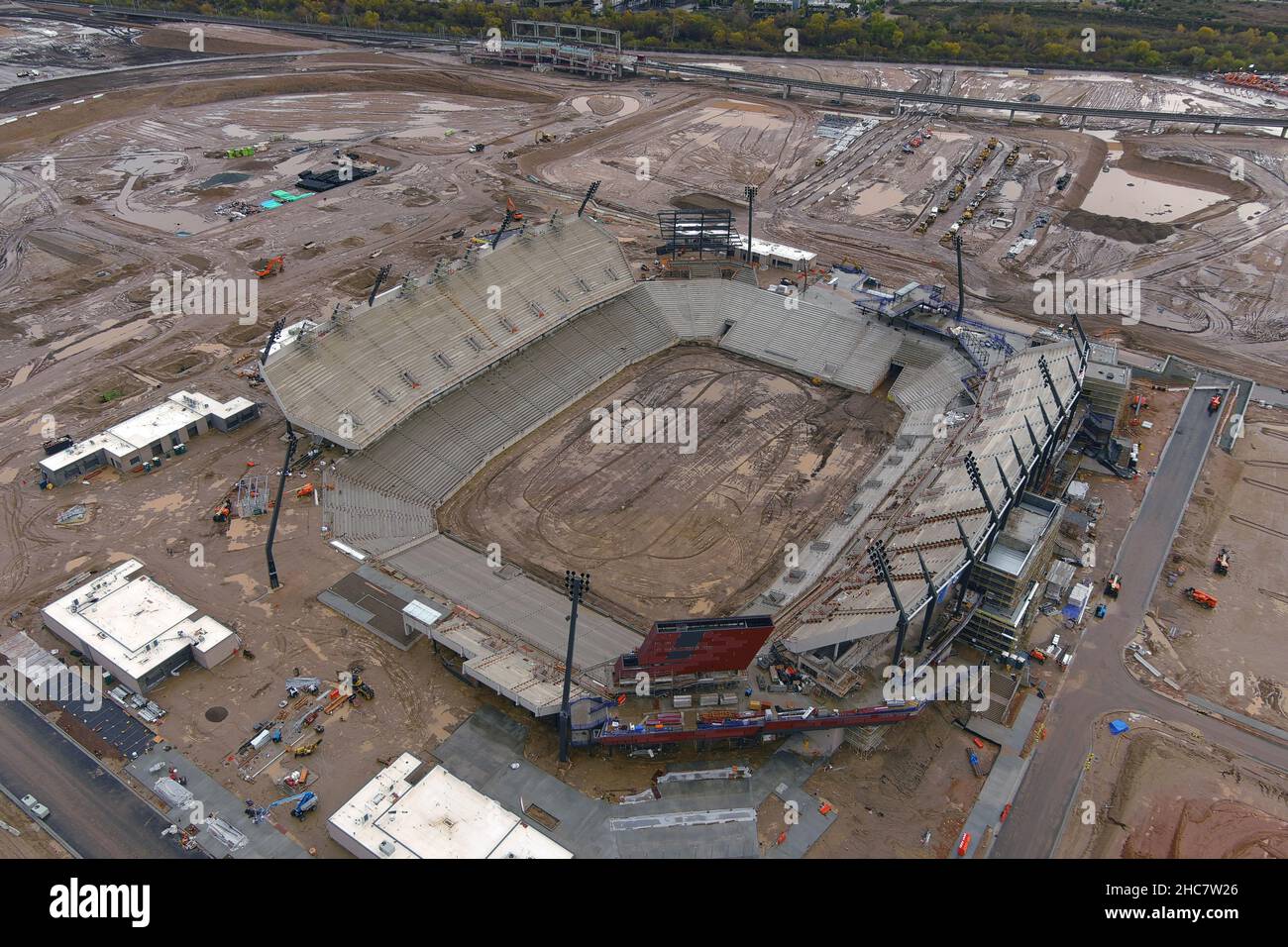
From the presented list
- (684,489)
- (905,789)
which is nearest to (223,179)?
(684,489)

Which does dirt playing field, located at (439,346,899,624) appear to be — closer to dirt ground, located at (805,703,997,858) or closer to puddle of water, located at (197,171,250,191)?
dirt ground, located at (805,703,997,858)

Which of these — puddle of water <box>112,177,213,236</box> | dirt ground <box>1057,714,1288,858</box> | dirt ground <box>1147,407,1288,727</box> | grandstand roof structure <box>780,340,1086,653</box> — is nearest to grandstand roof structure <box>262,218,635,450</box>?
grandstand roof structure <box>780,340,1086,653</box>

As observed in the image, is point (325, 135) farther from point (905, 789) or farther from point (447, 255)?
point (905, 789)

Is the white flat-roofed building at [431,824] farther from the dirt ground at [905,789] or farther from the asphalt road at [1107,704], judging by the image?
the asphalt road at [1107,704]

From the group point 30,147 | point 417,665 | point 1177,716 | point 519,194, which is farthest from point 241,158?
point 1177,716

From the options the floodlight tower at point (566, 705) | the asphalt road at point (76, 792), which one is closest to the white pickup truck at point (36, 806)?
the asphalt road at point (76, 792)

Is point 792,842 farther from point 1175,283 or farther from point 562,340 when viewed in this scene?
point 1175,283
